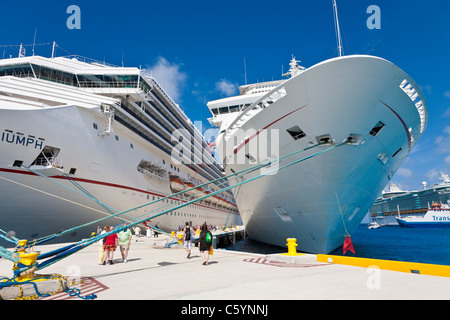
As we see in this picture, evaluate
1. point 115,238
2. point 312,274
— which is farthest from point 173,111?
point 312,274

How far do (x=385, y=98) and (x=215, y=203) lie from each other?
3534 cm

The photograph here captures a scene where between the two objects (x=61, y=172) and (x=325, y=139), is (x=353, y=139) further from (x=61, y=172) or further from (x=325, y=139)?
(x=61, y=172)

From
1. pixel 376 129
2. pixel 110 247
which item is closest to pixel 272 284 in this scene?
pixel 110 247

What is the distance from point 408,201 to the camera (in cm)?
7600

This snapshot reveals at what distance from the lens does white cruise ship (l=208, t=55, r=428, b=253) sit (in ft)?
30.0

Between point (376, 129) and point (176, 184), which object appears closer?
point (376, 129)

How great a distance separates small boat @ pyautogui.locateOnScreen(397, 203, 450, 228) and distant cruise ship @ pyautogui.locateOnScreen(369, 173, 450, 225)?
3069mm

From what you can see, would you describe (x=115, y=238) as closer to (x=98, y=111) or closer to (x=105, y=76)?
(x=98, y=111)

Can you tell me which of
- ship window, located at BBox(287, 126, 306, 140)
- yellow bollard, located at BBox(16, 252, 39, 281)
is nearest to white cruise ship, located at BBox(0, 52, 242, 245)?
yellow bollard, located at BBox(16, 252, 39, 281)

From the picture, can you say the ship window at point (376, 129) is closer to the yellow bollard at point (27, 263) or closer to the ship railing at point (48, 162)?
the yellow bollard at point (27, 263)

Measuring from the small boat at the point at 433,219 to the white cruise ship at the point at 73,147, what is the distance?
65.6 meters

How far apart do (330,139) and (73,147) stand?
518 inches

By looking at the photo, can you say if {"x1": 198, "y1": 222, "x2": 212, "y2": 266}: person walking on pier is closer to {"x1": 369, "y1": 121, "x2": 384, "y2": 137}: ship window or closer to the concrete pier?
the concrete pier

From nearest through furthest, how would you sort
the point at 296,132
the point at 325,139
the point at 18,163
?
1. the point at 325,139
2. the point at 296,132
3. the point at 18,163
